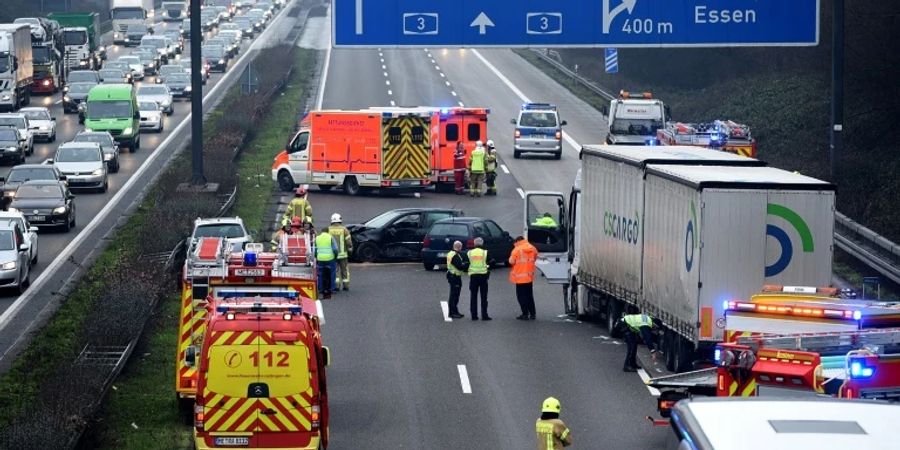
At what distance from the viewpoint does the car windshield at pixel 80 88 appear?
7269 cm

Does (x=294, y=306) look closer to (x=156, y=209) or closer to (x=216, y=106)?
(x=156, y=209)

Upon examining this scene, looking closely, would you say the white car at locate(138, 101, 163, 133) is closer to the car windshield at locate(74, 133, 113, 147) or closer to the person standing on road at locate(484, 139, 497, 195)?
the car windshield at locate(74, 133, 113, 147)

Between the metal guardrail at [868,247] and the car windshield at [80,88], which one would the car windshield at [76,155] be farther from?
the metal guardrail at [868,247]

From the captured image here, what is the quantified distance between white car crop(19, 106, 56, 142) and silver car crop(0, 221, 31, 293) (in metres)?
27.5

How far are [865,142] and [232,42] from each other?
56641mm

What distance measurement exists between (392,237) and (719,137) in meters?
13.0

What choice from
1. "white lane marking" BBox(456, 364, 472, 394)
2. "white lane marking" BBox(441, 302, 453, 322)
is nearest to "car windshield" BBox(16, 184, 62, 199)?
"white lane marking" BBox(441, 302, 453, 322)

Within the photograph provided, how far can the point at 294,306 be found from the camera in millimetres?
18219

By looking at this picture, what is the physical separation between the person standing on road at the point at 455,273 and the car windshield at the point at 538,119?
90.9ft

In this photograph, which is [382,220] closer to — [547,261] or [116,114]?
[547,261]

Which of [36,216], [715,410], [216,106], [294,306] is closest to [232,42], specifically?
[216,106]

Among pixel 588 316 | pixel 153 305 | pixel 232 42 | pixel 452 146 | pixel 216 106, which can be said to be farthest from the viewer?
pixel 232 42

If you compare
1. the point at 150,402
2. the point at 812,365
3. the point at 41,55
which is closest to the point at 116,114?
the point at 41,55

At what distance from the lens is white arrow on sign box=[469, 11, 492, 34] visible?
3391cm
